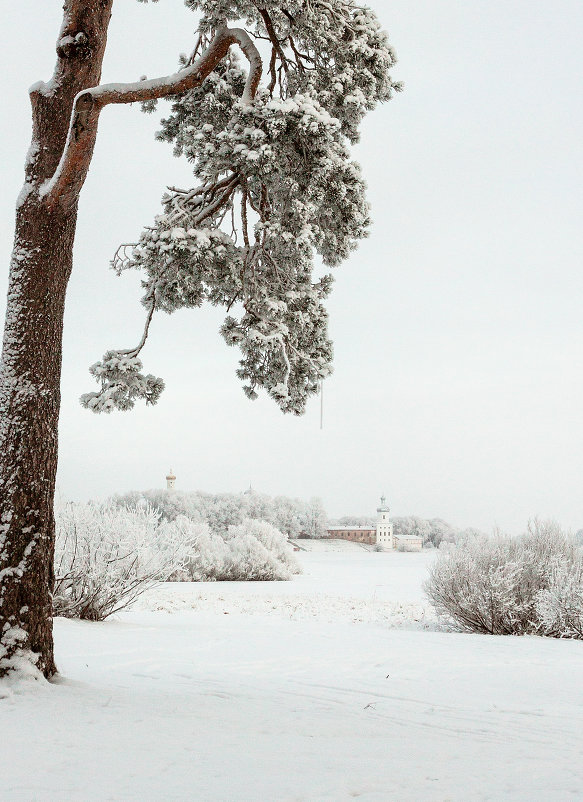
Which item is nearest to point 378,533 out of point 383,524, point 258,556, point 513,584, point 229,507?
point 383,524

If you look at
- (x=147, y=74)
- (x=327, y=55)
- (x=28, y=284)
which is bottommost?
(x=28, y=284)

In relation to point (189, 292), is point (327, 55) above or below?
above

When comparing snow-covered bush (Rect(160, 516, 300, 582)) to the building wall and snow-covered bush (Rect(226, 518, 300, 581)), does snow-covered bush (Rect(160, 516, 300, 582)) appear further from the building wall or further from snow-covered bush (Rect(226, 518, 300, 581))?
the building wall

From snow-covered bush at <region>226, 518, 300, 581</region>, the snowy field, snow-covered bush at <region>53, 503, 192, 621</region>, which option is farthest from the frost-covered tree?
snow-covered bush at <region>226, 518, 300, 581</region>

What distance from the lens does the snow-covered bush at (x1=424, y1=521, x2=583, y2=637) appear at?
9.59m

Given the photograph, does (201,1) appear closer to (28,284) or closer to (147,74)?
(147,74)

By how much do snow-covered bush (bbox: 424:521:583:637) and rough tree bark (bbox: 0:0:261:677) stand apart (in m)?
7.32

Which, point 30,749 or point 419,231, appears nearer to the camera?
point 30,749

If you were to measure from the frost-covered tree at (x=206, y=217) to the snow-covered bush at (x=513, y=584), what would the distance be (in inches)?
193

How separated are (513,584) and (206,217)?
7257mm

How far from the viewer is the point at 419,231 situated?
14.1m

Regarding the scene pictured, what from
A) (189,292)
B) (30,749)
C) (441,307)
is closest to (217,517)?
(441,307)

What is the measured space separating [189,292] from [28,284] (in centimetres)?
192

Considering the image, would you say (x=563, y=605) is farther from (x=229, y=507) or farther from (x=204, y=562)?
(x=229, y=507)
